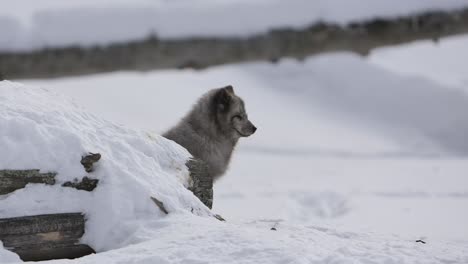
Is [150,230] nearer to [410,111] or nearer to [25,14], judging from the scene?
[25,14]

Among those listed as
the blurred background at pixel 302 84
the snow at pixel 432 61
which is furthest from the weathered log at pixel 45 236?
the snow at pixel 432 61

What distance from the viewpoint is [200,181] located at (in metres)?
6.24

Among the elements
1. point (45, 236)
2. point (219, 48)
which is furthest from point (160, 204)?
point (219, 48)

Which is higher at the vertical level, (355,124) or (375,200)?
(355,124)

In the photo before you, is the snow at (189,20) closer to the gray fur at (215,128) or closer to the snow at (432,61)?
the gray fur at (215,128)

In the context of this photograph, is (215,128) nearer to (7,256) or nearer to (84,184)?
(84,184)

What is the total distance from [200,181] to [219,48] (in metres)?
1.70

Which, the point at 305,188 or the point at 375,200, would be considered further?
the point at 305,188

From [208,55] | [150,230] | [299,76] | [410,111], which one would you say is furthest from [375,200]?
[299,76]

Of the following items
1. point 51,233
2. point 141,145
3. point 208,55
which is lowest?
point 51,233

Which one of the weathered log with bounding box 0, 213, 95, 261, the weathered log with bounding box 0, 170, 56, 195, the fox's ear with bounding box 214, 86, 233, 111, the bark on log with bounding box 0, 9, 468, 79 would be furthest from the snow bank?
the fox's ear with bounding box 214, 86, 233, 111

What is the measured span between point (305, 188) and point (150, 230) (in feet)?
32.7

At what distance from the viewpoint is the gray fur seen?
8031 millimetres

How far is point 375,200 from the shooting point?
45.1 feet
